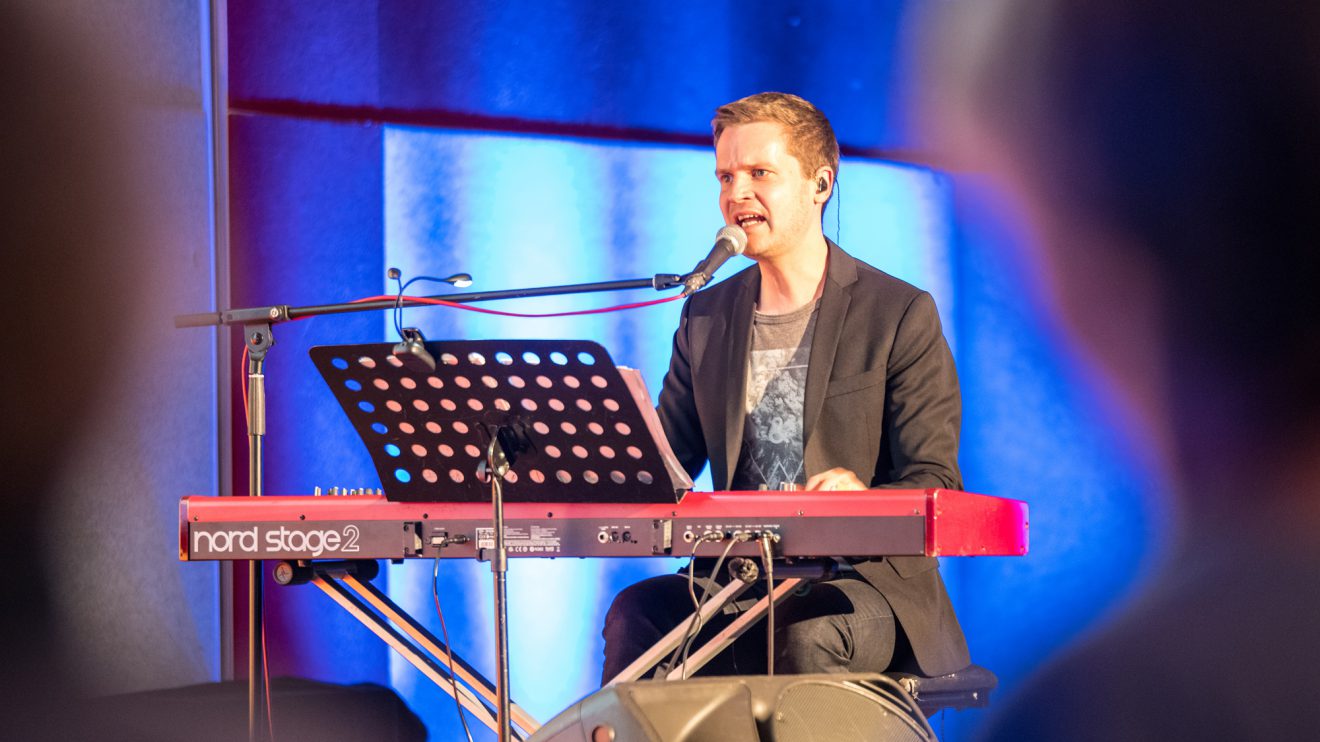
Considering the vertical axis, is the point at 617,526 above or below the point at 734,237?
below

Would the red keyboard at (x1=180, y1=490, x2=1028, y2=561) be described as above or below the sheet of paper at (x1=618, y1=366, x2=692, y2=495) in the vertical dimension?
below

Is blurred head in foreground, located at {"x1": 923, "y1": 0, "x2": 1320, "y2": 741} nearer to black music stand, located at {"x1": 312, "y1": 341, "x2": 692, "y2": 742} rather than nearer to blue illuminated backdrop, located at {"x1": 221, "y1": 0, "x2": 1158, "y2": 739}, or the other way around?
blue illuminated backdrop, located at {"x1": 221, "y1": 0, "x2": 1158, "y2": 739}

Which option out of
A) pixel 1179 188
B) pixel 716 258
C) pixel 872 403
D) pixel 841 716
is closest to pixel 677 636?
pixel 841 716

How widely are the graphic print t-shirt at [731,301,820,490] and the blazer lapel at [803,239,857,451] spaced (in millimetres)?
50

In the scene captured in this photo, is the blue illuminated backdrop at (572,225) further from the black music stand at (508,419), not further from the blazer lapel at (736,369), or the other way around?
the black music stand at (508,419)

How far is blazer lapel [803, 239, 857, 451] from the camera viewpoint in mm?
2842

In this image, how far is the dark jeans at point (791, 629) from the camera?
2438mm

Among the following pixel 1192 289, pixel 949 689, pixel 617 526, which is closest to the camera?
pixel 617 526

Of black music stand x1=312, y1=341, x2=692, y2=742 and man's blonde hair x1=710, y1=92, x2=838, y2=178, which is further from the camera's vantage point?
man's blonde hair x1=710, y1=92, x2=838, y2=178

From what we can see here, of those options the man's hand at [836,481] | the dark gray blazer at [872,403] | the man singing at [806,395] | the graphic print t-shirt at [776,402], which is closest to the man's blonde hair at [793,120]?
the man singing at [806,395]

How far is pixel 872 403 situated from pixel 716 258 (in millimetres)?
694

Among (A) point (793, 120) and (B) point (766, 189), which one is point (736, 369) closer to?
(B) point (766, 189)

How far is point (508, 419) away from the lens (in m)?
2.12

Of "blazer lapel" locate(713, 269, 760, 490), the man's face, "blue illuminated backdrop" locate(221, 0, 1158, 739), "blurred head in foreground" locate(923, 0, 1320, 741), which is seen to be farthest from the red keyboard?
"blue illuminated backdrop" locate(221, 0, 1158, 739)
